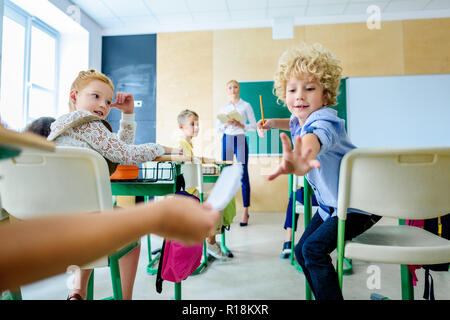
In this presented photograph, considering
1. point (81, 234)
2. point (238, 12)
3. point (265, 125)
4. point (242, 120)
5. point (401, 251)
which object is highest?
point (238, 12)

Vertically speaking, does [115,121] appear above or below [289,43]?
below

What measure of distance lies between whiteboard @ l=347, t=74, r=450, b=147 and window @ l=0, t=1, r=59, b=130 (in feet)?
14.9

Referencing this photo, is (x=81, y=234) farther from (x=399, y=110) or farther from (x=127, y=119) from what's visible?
(x=399, y=110)

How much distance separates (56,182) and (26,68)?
378cm

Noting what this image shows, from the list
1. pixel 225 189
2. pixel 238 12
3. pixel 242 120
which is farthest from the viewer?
pixel 238 12

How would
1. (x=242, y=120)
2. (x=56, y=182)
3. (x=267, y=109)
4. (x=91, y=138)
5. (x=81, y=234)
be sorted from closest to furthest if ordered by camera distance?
(x=81, y=234)
(x=56, y=182)
(x=91, y=138)
(x=242, y=120)
(x=267, y=109)

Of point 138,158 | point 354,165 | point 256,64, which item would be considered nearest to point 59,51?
point 256,64

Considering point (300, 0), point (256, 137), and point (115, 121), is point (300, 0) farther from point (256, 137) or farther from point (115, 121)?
point (115, 121)

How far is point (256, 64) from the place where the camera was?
4340 mm

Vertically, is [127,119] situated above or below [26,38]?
below

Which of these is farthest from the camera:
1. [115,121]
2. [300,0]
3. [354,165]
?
[115,121]

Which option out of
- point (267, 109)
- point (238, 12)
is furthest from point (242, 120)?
point (238, 12)

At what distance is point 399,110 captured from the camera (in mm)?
4027
